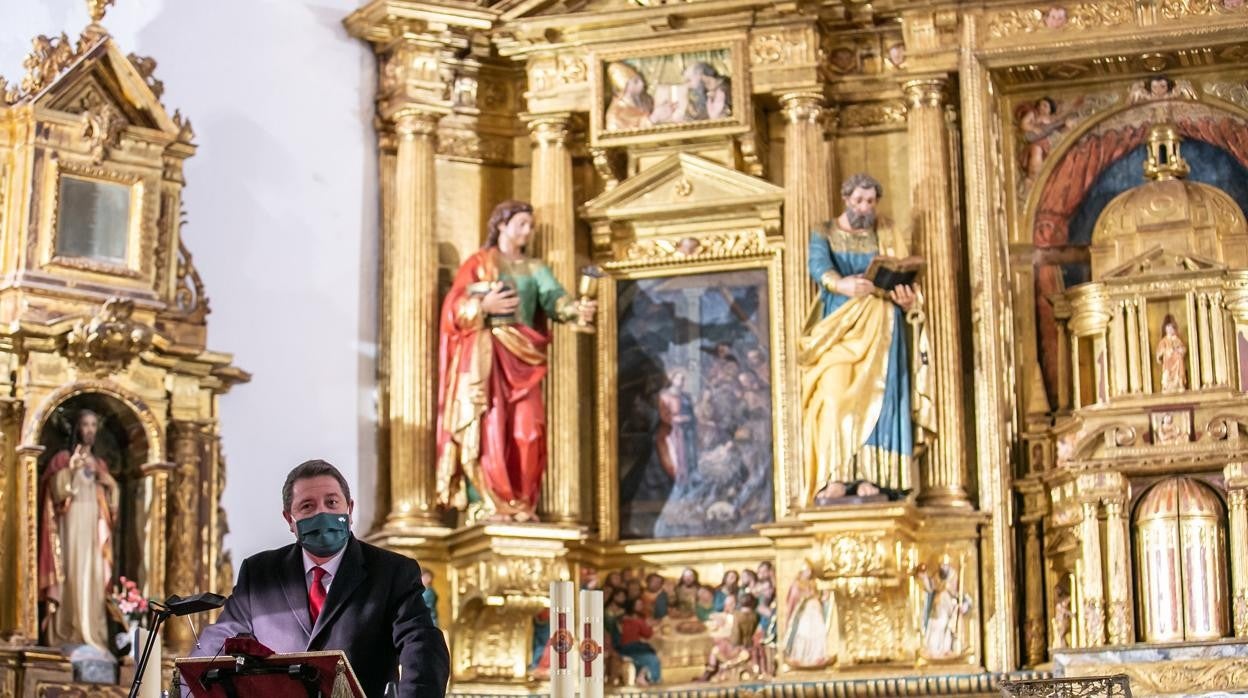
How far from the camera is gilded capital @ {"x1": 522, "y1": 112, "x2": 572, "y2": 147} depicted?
17.5m

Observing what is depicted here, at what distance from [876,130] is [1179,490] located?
143 inches

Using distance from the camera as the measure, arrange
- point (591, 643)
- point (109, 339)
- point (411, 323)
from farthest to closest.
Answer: point (411, 323), point (109, 339), point (591, 643)

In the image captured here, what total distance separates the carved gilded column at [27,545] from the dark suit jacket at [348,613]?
7.66m

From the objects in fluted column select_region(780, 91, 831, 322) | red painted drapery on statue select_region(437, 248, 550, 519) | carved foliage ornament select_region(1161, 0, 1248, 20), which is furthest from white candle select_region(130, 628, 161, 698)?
carved foliage ornament select_region(1161, 0, 1248, 20)

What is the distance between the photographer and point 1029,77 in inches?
669

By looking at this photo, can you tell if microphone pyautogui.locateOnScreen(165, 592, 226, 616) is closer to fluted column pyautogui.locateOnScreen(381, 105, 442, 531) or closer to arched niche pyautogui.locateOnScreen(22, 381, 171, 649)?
arched niche pyautogui.locateOnScreen(22, 381, 171, 649)

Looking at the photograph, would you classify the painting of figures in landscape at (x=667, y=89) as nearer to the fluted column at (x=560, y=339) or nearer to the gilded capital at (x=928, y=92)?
the fluted column at (x=560, y=339)

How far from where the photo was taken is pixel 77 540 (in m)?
14.9

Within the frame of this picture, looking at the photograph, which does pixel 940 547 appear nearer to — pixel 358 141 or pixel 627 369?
pixel 627 369

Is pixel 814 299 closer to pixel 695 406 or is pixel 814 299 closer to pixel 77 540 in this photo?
pixel 695 406

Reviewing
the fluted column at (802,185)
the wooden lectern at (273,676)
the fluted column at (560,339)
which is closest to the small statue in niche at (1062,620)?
the fluted column at (802,185)

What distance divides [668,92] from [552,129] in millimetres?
920

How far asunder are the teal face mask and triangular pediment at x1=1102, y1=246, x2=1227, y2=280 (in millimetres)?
9819

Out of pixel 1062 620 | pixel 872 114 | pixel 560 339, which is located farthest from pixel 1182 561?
pixel 560 339
